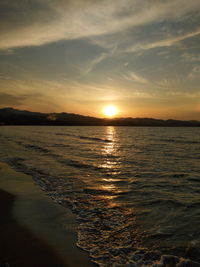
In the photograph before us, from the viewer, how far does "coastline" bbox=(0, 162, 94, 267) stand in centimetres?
543

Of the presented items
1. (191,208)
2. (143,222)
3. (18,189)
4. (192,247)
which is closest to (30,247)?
(143,222)

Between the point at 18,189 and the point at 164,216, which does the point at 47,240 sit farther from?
the point at 18,189

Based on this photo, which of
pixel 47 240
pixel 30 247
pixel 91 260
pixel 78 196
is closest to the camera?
pixel 91 260

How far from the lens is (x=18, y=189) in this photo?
38.4 ft

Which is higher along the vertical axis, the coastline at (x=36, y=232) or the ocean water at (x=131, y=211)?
the coastline at (x=36, y=232)

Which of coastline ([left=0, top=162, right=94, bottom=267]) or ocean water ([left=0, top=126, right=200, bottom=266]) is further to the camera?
ocean water ([left=0, top=126, right=200, bottom=266])

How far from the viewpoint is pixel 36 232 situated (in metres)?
6.84

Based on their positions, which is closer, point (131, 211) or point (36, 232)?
point (36, 232)

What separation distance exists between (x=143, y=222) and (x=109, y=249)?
2.37m

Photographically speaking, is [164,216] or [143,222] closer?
[143,222]

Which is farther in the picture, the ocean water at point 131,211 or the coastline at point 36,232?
the ocean water at point 131,211

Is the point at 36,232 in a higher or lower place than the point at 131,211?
higher

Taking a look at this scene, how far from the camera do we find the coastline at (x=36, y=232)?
543 centimetres

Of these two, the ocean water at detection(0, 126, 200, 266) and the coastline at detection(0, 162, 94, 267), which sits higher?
the coastline at detection(0, 162, 94, 267)
